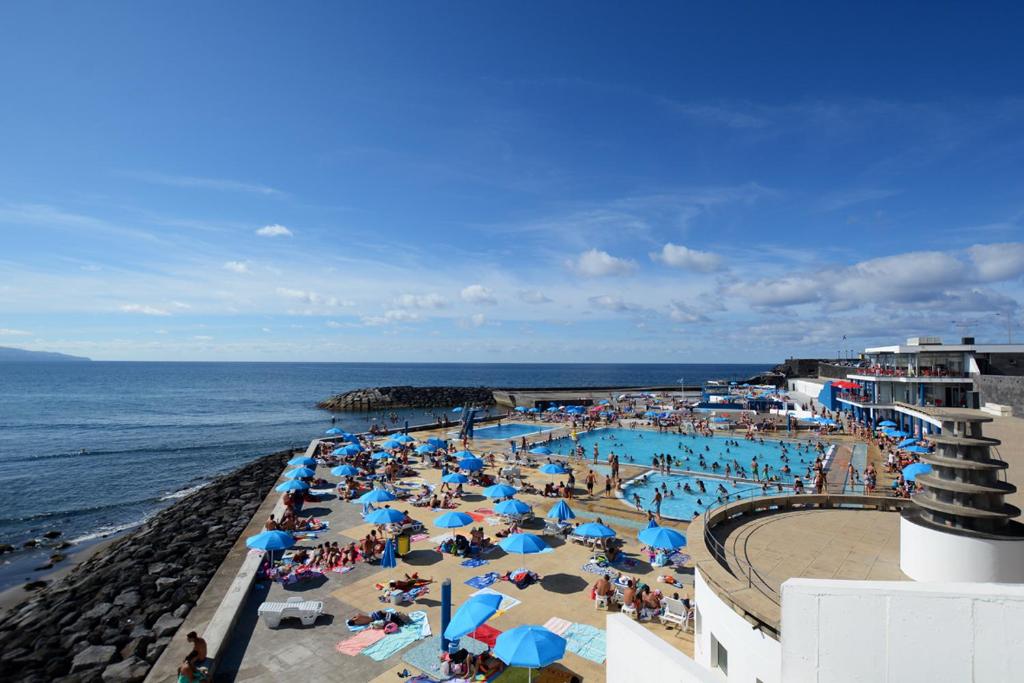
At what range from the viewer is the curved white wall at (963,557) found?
8602 millimetres

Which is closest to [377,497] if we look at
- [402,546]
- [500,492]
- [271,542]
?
[402,546]

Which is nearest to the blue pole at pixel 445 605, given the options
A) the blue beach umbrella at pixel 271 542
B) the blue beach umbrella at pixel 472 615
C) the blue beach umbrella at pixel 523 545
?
the blue beach umbrella at pixel 472 615

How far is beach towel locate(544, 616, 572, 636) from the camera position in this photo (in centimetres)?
1373

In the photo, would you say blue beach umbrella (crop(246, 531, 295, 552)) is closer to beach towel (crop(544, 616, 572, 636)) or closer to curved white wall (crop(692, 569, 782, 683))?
beach towel (crop(544, 616, 572, 636))

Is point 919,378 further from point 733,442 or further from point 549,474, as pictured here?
point 549,474

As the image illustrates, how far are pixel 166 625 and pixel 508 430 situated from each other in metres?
37.8

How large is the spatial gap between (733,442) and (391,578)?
35.5m

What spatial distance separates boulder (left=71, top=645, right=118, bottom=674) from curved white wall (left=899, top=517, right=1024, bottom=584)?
743 inches

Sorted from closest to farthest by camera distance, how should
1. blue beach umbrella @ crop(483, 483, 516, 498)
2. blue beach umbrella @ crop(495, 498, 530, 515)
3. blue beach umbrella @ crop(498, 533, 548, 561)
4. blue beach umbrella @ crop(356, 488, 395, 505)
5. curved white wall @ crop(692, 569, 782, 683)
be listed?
curved white wall @ crop(692, 569, 782, 683), blue beach umbrella @ crop(498, 533, 548, 561), blue beach umbrella @ crop(495, 498, 530, 515), blue beach umbrella @ crop(356, 488, 395, 505), blue beach umbrella @ crop(483, 483, 516, 498)

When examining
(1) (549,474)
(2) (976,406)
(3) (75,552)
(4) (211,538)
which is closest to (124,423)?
(3) (75,552)

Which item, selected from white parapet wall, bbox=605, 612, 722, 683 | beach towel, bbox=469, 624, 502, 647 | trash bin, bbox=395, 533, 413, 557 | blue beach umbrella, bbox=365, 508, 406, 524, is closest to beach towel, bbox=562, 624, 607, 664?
beach towel, bbox=469, 624, 502, 647

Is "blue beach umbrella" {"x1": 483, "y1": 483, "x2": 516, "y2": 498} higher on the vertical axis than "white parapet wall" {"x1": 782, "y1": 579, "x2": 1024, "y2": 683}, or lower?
lower

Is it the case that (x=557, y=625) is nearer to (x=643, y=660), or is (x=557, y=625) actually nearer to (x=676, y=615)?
(x=676, y=615)

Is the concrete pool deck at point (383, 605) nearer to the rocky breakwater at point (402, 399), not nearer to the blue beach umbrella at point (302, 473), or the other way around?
the blue beach umbrella at point (302, 473)
